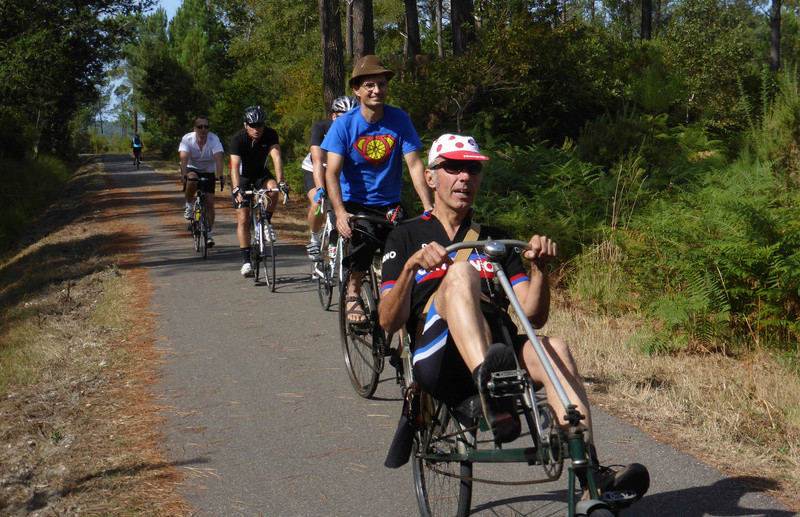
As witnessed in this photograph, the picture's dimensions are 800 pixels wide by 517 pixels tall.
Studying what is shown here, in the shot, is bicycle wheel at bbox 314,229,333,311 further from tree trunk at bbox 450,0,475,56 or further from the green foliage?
the green foliage

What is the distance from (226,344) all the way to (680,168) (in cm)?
753

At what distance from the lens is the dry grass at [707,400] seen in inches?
179

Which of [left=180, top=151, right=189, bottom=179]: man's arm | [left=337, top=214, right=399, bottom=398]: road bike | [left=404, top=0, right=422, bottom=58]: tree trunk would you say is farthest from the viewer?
[left=404, top=0, right=422, bottom=58]: tree trunk

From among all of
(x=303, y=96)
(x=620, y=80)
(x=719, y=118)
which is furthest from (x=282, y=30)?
(x=719, y=118)

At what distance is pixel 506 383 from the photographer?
3004 mm

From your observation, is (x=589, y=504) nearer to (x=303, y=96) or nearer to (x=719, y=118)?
(x=719, y=118)

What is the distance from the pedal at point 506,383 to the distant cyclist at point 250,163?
759cm

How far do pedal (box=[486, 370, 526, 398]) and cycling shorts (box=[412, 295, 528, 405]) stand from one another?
1.77 ft

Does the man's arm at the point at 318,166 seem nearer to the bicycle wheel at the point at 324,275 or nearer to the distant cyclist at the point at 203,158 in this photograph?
the bicycle wheel at the point at 324,275

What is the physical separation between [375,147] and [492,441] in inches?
140

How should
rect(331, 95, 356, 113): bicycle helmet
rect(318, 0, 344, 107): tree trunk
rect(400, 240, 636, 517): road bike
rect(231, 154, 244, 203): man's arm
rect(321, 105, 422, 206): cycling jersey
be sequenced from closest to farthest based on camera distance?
rect(400, 240, 636, 517): road bike, rect(321, 105, 422, 206): cycling jersey, rect(331, 95, 356, 113): bicycle helmet, rect(231, 154, 244, 203): man's arm, rect(318, 0, 344, 107): tree trunk

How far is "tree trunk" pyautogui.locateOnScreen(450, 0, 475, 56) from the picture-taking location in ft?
62.3

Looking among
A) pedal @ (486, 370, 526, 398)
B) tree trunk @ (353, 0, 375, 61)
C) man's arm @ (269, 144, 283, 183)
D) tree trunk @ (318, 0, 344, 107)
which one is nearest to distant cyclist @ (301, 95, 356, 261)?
man's arm @ (269, 144, 283, 183)

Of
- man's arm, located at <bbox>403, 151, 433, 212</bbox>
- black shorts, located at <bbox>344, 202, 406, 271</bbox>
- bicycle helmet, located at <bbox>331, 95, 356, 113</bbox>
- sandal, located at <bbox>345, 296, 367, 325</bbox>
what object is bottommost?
sandal, located at <bbox>345, 296, 367, 325</bbox>
